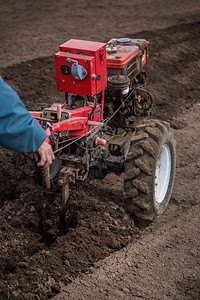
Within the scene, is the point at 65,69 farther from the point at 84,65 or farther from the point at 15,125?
the point at 15,125

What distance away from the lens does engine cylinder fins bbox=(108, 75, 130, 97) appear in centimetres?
491

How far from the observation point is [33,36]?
10.8 m

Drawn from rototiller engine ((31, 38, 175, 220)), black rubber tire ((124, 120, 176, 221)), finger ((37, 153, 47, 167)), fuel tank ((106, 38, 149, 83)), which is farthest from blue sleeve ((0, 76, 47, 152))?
fuel tank ((106, 38, 149, 83))

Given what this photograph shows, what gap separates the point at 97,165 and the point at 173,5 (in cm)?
991

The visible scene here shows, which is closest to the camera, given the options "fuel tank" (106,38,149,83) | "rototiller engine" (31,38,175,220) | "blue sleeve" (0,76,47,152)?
"blue sleeve" (0,76,47,152)

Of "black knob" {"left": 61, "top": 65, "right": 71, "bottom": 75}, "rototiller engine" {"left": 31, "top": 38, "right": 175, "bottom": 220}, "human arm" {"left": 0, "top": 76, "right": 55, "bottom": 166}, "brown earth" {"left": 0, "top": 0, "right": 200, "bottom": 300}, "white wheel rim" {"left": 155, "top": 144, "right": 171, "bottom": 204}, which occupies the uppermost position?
"human arm" {"left": 0, "top": 76, "right": 55, "bottom": 166}

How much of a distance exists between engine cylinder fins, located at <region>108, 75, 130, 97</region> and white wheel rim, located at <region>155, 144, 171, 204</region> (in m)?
0.77

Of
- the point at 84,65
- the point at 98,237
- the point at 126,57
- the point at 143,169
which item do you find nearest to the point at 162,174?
the point at 143,169

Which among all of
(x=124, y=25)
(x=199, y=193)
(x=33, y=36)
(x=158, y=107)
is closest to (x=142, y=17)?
(x=124, y=25)

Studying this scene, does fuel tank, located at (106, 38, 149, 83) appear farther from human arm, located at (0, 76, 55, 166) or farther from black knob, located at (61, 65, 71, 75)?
human arm, located at (0, 76, 55, 166)

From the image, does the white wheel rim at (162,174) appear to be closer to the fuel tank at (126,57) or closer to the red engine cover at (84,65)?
the fuel tank at (126,57)

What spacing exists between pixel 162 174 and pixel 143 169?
2.34ft

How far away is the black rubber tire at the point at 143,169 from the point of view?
465 cm

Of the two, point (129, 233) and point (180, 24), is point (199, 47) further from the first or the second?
point (129, 233)
